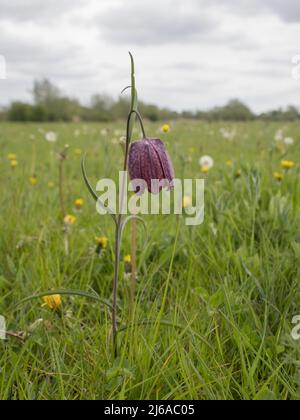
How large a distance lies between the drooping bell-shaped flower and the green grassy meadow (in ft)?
0.24

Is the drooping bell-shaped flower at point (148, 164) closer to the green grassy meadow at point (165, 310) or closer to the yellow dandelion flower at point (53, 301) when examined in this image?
the green grassy meadow at point (165, 310)

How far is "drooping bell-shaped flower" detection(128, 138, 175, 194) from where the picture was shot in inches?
34.4

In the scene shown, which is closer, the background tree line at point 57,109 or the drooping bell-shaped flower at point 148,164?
the drooping bell-shaped flower at point 148,164

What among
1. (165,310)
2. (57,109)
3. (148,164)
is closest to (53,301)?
(165,310)

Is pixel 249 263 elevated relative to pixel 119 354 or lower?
elevated

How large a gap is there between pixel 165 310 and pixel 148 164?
1.63 feet

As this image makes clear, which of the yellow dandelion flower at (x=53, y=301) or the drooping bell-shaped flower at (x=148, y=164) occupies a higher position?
the drooping bell-shaped flower at (x=148, y=164)

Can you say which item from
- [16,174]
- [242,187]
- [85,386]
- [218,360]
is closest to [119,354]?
[85,386]

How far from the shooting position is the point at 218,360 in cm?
100

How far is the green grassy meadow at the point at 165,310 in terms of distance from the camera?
0.93 meters

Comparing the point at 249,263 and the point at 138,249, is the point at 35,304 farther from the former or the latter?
the point at 249,263

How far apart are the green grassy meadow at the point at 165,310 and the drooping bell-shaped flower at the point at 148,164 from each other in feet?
0.24

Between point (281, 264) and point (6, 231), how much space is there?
38.1 inches

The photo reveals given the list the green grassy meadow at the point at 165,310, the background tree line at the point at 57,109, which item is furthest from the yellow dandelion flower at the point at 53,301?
the background tree line at the point at 57,109
